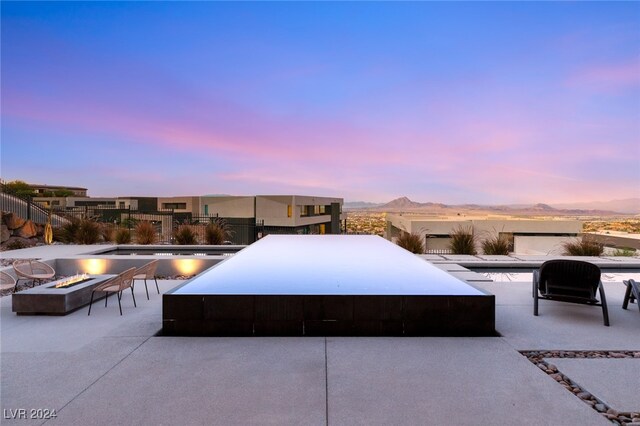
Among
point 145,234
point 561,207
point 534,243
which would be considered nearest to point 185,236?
point 145,234

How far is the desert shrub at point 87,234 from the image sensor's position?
964 cm

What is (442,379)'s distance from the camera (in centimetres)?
251

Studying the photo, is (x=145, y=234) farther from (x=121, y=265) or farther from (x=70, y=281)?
(x=70, y=281)

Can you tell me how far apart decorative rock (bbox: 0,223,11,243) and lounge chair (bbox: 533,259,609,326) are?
11.9m

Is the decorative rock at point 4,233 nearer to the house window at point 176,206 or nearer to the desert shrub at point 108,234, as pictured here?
the desert shrub at point 108,234

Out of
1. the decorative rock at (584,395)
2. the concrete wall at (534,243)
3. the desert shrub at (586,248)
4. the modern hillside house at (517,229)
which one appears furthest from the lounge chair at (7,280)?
the concrete wall at (534,243)

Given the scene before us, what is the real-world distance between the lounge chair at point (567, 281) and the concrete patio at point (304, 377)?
1.08 feet

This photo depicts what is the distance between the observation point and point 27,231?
10.2 m

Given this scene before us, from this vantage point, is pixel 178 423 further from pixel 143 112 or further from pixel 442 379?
pixel 143 112

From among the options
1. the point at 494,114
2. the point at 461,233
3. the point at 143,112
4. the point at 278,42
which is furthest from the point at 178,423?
the point at 494,114

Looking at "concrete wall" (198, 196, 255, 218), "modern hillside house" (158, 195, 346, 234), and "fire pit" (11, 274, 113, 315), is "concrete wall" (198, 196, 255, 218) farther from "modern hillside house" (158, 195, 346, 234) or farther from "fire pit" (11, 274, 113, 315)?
"fire pit" (11, 274, 113, 315)

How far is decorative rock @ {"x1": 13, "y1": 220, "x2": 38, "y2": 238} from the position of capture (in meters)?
10.1

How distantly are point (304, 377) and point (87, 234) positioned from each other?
366 inches

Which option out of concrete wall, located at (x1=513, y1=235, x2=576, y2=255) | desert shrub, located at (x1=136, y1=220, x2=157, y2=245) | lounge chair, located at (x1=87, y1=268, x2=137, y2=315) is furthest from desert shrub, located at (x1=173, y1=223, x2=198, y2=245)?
concrete wall, located at (x1=513, y1=235, x2=576, y2=255)
